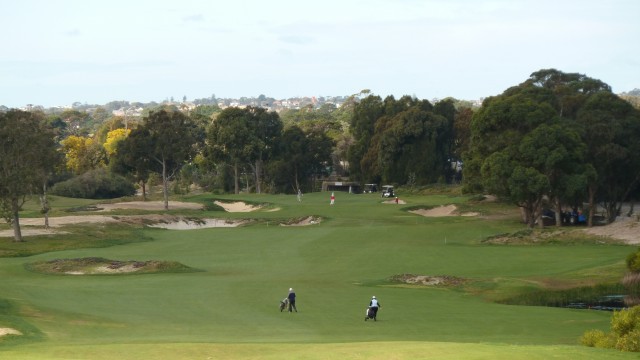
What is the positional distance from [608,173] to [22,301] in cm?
5728

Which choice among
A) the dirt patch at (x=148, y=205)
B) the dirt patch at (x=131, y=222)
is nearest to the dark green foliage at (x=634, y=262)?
the dirt patch at (x=131, y=222)

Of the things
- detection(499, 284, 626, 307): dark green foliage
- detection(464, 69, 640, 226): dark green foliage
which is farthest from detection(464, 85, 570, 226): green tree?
detection(499, 284, 626, 307): dark green foliage

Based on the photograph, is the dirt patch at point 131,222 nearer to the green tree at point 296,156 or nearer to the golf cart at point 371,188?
the green tree at point 296,156

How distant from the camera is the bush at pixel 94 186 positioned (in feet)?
452

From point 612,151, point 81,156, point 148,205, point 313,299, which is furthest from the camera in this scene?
point 81,156

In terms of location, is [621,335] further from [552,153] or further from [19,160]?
[19,160]

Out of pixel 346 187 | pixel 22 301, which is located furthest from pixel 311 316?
pixel 346 187

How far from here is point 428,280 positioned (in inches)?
2099

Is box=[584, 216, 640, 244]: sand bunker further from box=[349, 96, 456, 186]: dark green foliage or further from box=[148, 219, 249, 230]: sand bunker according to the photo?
box=[349, 96, 456, 186]: dark green foliage

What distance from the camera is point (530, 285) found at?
164 feet

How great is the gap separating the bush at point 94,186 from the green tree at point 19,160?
6026 cm

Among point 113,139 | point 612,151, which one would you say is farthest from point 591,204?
point 113,139

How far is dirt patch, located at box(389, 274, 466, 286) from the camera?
5247 centimetres

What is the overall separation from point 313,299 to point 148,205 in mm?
69837
